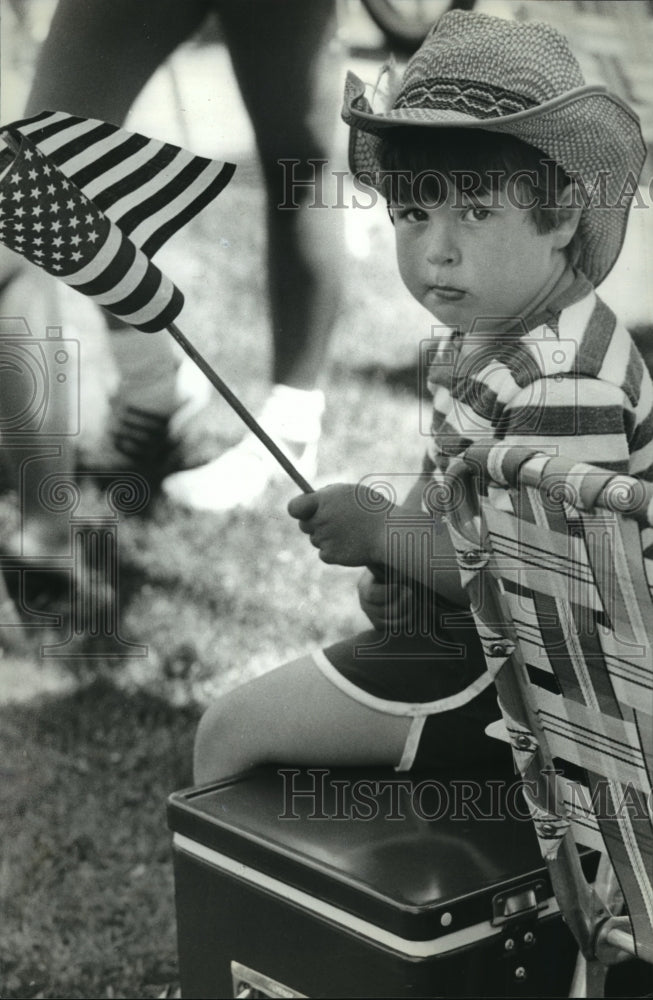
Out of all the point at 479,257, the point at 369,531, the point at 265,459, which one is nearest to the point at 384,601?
the point at 369,531

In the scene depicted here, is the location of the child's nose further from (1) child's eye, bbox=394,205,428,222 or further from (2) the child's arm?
(2) the child's arm

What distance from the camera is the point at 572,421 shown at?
1601 millimetres

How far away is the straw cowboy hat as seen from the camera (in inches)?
63.4

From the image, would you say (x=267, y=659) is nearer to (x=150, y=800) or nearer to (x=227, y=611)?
(x=227, y=611)

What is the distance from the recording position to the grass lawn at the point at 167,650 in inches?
71.3

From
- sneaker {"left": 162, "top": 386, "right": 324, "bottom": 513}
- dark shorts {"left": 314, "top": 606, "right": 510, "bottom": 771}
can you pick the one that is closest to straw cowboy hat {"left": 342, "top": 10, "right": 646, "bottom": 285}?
sneaker {"left": 162, "top": 386, "right": 324, "bottom": 513}

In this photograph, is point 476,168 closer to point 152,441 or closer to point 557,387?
point 557,387

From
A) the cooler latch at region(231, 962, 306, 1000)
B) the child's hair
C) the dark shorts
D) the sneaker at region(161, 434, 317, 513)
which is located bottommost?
the cooler latch at region(231, 962, 306, 1000)

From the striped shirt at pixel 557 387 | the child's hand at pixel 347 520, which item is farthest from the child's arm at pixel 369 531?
the striped shirt at pixel 557 387

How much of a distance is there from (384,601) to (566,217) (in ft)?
1.99

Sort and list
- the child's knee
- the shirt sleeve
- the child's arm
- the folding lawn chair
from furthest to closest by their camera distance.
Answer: the child's knee
the child's arm
the shirt sleeve
the folding lawn chair

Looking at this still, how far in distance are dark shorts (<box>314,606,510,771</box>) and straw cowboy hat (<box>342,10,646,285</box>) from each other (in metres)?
0.55

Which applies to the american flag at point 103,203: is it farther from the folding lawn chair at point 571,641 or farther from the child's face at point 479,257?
the folding lawn chair at point 571,641

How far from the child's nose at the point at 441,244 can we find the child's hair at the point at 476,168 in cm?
3
